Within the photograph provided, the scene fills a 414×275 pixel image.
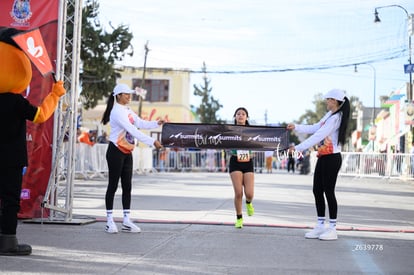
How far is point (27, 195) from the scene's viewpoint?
955 cm

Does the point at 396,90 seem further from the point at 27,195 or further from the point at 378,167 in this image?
the point at 27,195

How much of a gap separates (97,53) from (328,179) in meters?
19.6

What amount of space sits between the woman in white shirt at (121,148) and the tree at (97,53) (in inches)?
671

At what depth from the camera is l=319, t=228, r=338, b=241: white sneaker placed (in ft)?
26.6

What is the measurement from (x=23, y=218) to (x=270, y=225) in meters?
3.94

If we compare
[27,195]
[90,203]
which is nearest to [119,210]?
[90,203]

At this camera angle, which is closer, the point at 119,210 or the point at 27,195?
the point at 27,195

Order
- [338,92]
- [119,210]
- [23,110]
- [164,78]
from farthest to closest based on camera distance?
1. [164,78]
2. [119,210]
3. [338,92]
4. [23,110]

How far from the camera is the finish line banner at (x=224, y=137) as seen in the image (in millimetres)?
9211

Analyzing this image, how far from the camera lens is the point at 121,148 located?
28.3 feet

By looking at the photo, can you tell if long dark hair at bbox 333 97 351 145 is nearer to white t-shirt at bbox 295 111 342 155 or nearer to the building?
white t-shirt at bbox 295 111 342 155

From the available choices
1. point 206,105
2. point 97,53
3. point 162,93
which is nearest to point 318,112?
point 206,105

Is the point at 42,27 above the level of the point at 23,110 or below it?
above

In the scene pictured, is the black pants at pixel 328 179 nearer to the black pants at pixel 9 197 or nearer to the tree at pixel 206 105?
the black pants at pixel 9 197
